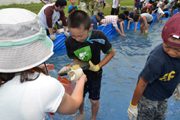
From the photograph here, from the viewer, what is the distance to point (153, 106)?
5.07 feet

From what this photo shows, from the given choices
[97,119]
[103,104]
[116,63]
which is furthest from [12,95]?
[116,63]

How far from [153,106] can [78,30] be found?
1.28m

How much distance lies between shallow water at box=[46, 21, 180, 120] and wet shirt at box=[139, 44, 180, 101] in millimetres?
1242

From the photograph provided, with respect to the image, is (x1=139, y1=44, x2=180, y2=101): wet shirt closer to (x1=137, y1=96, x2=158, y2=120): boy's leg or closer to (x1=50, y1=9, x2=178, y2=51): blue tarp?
(x1=137, y1=96, x2=158, y2=120): boy's leg

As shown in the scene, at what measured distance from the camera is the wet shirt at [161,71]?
1.24 m

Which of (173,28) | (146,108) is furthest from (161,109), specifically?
(173,28)

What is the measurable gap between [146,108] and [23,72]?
1.45m

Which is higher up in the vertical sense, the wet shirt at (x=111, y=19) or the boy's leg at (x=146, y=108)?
the wet shirt at (x=111, y=19)

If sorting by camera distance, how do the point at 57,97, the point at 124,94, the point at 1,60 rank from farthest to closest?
the point at 124,94 → the point at 57,97 → the point at 1,60

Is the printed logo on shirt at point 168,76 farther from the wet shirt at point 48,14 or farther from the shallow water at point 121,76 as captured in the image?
the wet shirt at point 48,14

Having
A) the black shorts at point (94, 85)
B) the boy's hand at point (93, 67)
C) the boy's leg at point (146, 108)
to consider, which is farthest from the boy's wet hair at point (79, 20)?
the boy's leg at point (146, 108)

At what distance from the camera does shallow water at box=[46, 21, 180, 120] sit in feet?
8.30

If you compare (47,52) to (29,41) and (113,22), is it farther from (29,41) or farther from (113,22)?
(113,22)

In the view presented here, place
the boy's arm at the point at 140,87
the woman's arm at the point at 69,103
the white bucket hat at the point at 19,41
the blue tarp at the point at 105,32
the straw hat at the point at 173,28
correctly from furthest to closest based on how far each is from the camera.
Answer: the blue tarp at the point at 105,32, the boy's arm at the point at 140,87, the straw hat at the point at 173,28, the woman's arm at the point at 69,103, the white bucket hat at the point at 19,41
